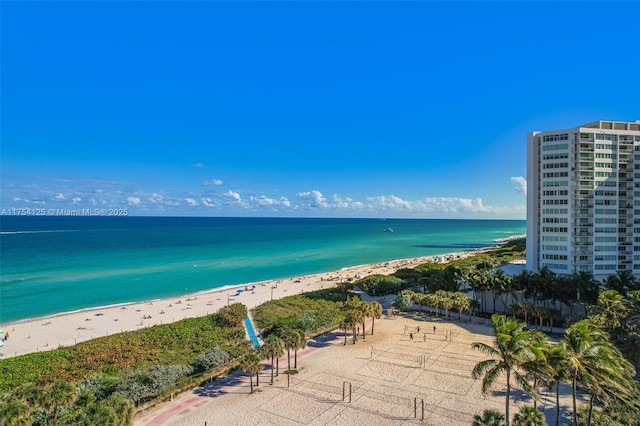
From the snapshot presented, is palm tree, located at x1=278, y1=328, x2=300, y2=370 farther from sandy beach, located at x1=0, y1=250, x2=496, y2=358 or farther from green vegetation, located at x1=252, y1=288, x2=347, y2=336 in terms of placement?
sandy beach, located at x1=0, y1=250, x2=496, y2=358

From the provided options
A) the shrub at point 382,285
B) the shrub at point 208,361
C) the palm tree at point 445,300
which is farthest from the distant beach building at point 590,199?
the shrub at point 208,361

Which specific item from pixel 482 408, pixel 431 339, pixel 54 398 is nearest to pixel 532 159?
pixel 431 339

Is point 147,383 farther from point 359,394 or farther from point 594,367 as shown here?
point 594,367

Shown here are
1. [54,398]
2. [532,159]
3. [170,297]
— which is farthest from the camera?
[170,297]

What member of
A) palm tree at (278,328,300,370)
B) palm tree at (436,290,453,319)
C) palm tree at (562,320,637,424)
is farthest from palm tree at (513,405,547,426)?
palm tree at (436,290,453,319)

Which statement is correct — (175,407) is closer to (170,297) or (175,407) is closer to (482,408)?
(482,408)

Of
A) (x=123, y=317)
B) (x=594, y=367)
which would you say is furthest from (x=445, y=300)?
(x=123, y=317)

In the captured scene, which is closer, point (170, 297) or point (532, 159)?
point (532, 159)
